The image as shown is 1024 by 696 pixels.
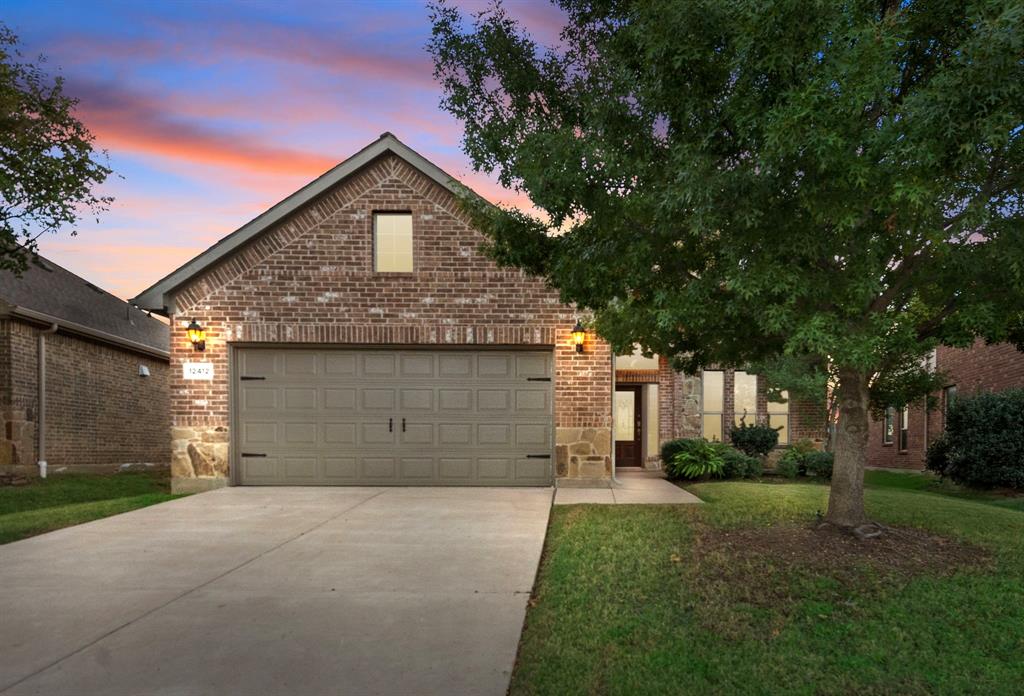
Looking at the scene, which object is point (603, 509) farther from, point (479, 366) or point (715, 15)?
point (715, 15)

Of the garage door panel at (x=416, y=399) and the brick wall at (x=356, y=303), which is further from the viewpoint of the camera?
the garage door panel at (x=416, y=399)

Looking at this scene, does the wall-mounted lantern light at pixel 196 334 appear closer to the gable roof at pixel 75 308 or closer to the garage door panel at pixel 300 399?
the garage door panel at pixel 300 399

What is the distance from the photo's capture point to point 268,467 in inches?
436

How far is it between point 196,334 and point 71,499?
4.34m

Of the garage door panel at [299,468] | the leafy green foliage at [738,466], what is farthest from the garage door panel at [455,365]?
the leafy green foliage at [738,466]

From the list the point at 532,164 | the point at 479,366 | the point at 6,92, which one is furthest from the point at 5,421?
the point at 532,164

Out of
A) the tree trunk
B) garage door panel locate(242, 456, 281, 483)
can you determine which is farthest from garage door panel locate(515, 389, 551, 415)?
the tree trunk

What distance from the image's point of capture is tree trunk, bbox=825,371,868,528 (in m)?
6.52

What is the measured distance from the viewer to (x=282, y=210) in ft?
35.0

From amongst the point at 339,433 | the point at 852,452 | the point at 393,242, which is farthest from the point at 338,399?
the point at 852,452

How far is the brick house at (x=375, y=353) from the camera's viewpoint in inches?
427

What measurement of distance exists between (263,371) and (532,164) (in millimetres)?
7167

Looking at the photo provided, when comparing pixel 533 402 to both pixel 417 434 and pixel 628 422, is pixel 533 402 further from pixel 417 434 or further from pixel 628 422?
pixel 628 422

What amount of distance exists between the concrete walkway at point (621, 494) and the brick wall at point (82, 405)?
1185 centimetres
